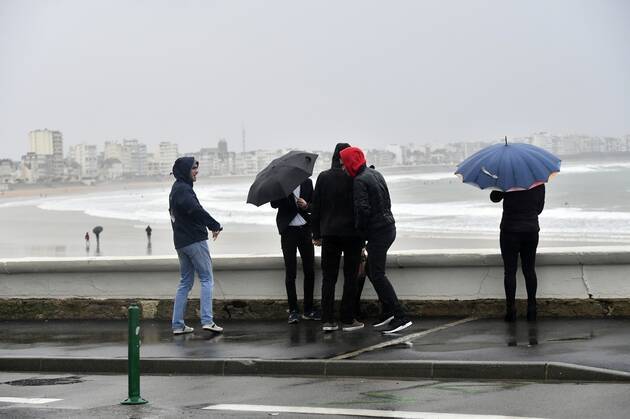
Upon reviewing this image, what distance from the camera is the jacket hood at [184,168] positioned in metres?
11.0

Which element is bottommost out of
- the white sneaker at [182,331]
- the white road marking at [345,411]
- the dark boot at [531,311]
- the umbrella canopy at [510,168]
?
the white sneaker at [182,331]

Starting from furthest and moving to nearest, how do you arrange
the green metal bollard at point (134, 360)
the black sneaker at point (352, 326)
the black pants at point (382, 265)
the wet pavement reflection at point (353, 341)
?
the black sneaker at point (352, 326), the black pants at point (382, 265), the wet pavement reflection at point (353, 341), the green metal bollard at point (134, 360)

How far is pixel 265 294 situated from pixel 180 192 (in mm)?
1478

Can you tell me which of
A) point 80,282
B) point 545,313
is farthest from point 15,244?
point 545,313

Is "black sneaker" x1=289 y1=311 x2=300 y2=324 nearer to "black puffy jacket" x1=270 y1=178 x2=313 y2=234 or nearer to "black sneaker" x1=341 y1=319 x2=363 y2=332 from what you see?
"black sneaker" x1=341 y1=319 x2=363 y2=332

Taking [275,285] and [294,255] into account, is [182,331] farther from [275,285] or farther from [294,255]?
[294,255]

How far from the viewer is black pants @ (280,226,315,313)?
36.6 ft

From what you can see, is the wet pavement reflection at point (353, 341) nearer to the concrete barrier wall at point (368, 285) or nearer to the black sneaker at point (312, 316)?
the black sneaker at point (312, 316)

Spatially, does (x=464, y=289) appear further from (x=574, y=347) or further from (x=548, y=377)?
(x=548, y=377)

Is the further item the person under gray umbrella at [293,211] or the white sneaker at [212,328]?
the person under gray umbrella at [293,211]

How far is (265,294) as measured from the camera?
11734 mm

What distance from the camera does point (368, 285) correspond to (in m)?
11.3

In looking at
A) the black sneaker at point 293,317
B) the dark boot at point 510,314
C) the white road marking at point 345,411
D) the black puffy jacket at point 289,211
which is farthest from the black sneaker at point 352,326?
the white road marking at point 345,411

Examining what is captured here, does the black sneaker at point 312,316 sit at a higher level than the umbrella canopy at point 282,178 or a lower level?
lower
